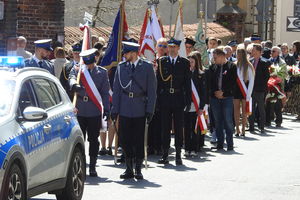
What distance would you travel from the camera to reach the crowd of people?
14.1 metres

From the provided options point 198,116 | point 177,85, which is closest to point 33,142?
point 177,85

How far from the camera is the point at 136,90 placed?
1414cm

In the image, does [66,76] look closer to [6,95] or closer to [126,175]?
[126,175]

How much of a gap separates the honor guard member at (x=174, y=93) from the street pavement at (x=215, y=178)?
0.50m

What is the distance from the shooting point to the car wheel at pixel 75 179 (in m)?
11.2

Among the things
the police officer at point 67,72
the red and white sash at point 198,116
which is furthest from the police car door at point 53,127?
the red and white sash at point 198,116

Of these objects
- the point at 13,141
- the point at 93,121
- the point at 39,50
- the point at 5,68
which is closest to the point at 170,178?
the point at 93,121

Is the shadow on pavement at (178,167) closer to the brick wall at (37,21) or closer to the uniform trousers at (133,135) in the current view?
the uniform trousers at (133,135)

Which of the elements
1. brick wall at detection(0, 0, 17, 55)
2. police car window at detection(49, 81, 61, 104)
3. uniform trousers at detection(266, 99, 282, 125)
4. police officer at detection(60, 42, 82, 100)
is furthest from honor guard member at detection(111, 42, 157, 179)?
uniform trousers at detection(266, 99, 282, 125)

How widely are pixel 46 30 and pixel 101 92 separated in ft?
31.7

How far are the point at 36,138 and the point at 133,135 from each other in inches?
158

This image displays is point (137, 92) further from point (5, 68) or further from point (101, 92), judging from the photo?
point (5, 68)

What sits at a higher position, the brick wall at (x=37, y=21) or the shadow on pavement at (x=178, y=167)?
the brick wall at (x=37, y=21)

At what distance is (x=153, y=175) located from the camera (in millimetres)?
14500
